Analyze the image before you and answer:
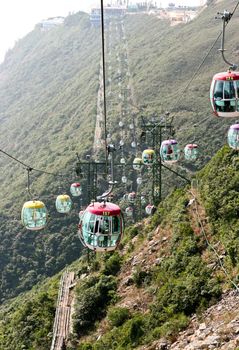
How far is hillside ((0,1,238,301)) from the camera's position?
62625mm

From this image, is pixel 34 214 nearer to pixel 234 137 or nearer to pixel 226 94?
pixel 234 137

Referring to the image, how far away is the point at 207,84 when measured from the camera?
256ft

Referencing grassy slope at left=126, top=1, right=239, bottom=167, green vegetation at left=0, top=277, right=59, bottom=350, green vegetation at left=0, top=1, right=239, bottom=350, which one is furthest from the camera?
grassy slope at left=126, top=1, right=239, bottom=167

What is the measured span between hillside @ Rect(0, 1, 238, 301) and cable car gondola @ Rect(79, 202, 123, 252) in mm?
43336

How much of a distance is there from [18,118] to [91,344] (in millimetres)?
126447

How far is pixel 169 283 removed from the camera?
19375 millimetres

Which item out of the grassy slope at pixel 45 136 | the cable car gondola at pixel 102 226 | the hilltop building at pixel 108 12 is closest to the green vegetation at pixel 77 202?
the grassy slope at pixel 45 136

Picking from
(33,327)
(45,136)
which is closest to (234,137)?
(33,327)

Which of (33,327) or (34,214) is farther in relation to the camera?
(33,327)

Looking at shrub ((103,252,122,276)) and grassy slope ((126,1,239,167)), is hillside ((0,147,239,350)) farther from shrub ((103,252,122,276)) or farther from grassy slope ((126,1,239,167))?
grassy slope ((126,1,239,167))

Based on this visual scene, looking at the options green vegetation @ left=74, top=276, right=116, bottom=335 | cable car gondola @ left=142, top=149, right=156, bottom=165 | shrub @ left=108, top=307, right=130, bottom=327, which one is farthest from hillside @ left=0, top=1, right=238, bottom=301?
shrub @ left=108, top=307, right=130, bottom=327

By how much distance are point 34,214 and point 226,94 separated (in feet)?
23.1

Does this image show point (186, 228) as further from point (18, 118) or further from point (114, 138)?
point (18, 118)

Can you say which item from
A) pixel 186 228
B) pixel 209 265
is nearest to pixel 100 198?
pixel 209 265
